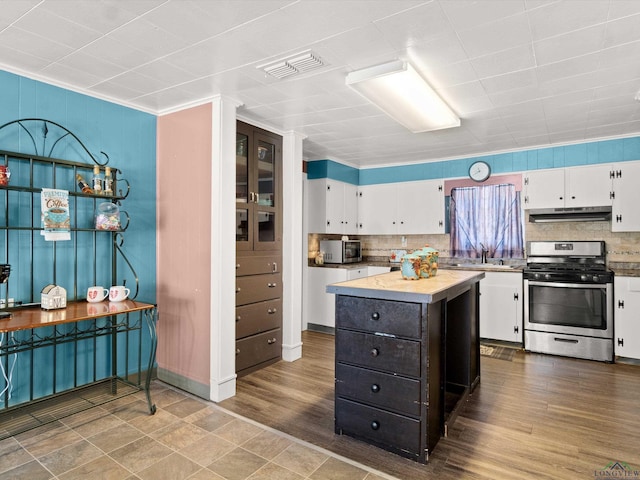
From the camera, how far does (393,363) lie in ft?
7.48

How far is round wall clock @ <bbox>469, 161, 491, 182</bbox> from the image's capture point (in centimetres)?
509

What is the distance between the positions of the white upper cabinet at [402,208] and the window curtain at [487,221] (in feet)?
0.81

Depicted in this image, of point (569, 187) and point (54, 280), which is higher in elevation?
point (569, 187)

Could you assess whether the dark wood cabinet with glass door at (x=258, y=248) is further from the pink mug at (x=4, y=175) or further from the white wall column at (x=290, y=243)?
the pink mug at (x=4, y=175)

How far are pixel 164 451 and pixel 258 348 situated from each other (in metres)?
1.47

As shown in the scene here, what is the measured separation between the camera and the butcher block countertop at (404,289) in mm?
2182

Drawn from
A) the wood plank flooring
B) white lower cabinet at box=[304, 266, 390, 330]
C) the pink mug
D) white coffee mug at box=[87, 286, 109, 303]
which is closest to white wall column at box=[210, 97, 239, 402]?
the wood plank flooring

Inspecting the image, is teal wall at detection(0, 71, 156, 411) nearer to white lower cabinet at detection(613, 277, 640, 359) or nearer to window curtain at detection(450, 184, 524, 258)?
window curtain at detection(450, 184, 524, 258)

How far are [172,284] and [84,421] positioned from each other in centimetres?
117

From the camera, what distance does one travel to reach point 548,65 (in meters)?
2.54

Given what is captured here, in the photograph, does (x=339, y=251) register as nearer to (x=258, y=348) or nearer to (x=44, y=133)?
(x=258, y=348)

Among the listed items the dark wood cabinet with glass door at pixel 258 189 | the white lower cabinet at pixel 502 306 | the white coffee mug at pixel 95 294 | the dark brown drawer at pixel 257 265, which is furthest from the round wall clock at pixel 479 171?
the white coffee mug at pixel 95 294

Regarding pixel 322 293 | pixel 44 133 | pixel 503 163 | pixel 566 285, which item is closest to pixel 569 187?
pixel 503 163

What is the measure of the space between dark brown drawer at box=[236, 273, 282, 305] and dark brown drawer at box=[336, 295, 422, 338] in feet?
4.52
